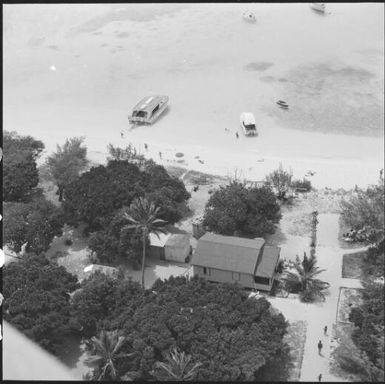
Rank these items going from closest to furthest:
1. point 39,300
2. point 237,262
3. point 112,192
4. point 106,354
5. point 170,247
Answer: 1. point 106,354
2. point 39,300
3. point 237,262
4. point 170,247
5. point 112,192

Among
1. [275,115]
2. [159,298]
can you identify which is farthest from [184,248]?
[275,115]

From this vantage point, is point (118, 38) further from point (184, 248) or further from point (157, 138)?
point (184, 248)

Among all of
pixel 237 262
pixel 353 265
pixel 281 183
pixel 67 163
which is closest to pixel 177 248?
pixel 237 262

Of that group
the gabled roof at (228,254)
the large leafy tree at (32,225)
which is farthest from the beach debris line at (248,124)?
the large leafy tree at (32,225)

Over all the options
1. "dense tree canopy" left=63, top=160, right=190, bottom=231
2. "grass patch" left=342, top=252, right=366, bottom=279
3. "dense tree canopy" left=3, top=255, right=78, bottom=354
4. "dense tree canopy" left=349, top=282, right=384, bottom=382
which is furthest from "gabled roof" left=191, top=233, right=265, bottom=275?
"dense tree canopy" left=3, top=255, right=78, bottom=354

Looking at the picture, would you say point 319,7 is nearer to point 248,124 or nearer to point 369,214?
point 248,124

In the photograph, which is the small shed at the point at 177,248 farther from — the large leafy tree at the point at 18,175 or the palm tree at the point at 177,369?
the large leafy tree at the point at 18,175
